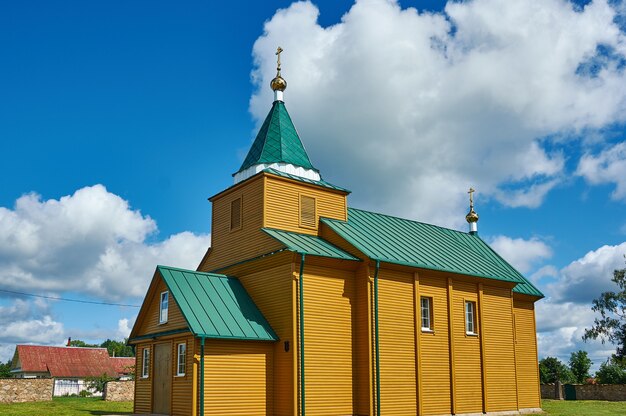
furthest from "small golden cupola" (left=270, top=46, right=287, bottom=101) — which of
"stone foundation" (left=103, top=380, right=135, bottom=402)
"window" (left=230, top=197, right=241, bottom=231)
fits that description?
"stone foundation" (left=103, top=380, right=135, bottom=402)

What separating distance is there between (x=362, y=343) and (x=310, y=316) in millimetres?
2346

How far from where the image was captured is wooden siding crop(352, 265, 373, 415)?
883 inches

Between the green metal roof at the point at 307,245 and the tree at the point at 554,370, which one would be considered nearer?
the green metal roof at the point at 307,245

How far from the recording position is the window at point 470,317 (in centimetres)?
2714

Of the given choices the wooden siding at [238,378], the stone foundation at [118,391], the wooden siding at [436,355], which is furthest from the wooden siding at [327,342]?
the stone foundation at [118,391]

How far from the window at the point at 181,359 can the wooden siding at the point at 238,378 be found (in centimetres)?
130

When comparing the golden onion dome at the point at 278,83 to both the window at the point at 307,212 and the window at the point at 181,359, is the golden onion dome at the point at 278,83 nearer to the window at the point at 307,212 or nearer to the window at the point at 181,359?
the window at the point at 307,212

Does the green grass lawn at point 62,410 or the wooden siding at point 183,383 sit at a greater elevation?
the wooden siding at point 183,383

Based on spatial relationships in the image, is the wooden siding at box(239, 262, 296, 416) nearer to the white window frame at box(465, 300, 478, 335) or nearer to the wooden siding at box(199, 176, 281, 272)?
the wooden siding at box(199, 176, 281, 272)

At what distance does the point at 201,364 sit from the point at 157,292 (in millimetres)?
4623

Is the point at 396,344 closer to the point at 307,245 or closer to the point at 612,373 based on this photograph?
the point at 307,245

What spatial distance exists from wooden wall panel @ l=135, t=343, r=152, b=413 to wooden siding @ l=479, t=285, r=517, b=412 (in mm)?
13790

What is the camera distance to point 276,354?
22156 mm

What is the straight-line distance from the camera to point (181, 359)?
845 inches
